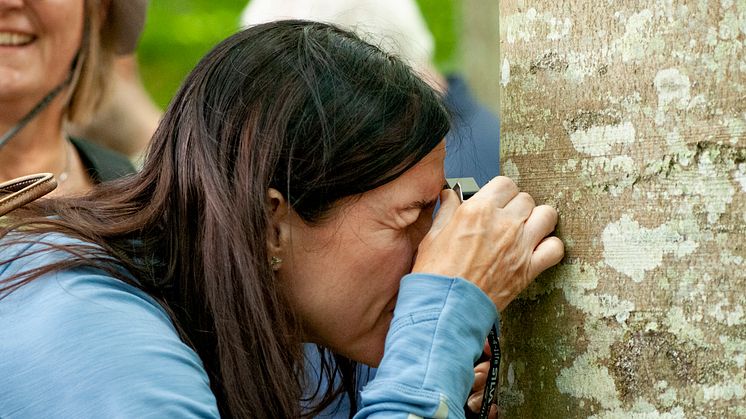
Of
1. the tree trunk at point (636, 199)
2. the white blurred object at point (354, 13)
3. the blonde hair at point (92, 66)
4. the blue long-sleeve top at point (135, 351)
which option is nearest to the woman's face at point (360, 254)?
the blue long-sleeve top at point (135, 351)

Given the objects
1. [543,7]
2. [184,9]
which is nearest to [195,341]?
[543,7]

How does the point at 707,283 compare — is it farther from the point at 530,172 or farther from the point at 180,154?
the point at 180,154

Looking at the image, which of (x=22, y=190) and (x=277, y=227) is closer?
(x=22, y=190)

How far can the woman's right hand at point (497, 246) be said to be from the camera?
2.14 m

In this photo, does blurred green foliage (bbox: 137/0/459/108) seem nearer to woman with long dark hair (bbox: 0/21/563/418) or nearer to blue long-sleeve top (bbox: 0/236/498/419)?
woman with long dark hair (bbox: 0/21/563/418)

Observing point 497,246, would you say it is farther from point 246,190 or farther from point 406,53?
point 406,53

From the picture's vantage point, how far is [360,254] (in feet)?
7.35

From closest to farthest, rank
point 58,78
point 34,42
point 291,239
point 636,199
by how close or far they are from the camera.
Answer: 1. point 636,199
2. point 291,239
3. point 34,42
4. point 58,78

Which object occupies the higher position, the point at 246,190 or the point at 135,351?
the point at 246,190

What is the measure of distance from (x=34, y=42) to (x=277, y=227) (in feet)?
5.27

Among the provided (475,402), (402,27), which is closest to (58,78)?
(402,27)

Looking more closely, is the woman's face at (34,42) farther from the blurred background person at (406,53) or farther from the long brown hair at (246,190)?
the long brown hair at (246,190)

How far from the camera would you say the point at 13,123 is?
11.5 ft

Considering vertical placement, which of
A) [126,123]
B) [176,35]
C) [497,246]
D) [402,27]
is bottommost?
[176,35]
